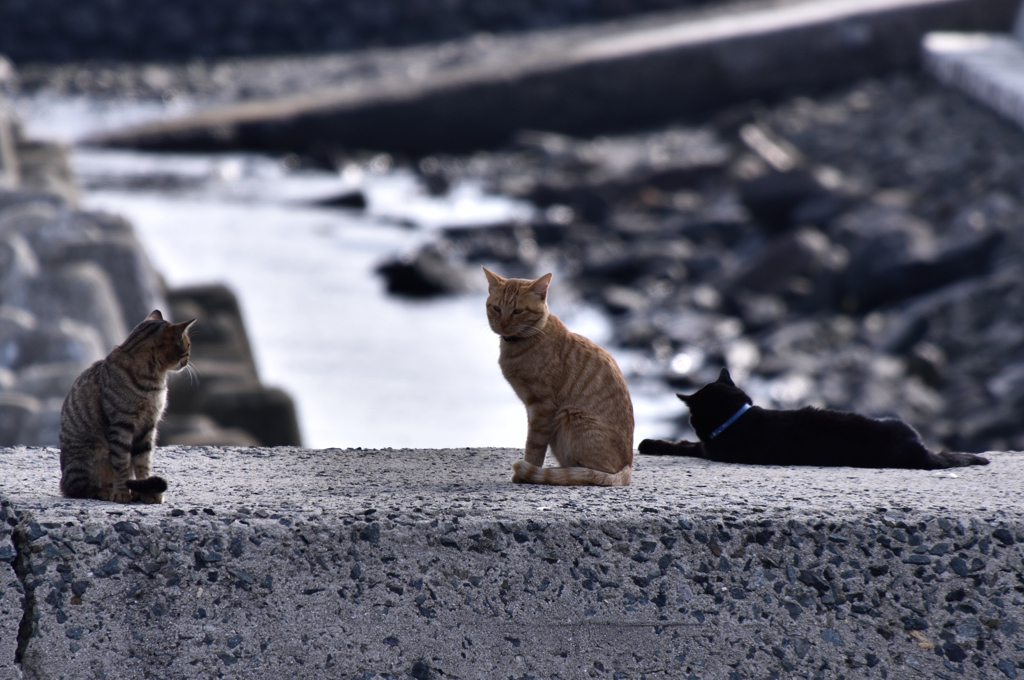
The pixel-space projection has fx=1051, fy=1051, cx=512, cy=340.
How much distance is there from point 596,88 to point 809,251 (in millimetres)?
8959

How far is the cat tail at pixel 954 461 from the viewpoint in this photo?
2.90 meters

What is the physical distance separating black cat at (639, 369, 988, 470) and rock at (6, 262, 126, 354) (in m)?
4.06

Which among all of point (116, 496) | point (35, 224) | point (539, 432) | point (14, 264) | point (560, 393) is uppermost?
point (35, 224)

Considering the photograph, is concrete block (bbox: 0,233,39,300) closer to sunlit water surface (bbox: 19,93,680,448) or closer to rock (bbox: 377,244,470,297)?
sunlit water surface (bbox: 19,93,680,448)

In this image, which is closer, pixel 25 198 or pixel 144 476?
pixel 144 476

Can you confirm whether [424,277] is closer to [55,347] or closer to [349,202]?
[349,202]

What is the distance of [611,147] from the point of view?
58.7ft

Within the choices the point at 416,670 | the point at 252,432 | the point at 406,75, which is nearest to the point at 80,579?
the point at 416,670

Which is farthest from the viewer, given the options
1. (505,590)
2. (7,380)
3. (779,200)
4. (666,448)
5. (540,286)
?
(779,200)

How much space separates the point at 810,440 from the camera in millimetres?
3039

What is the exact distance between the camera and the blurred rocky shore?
4.97 meters

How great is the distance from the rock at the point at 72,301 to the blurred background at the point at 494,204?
15 mm

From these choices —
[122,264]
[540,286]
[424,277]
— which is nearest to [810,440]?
[540,286]

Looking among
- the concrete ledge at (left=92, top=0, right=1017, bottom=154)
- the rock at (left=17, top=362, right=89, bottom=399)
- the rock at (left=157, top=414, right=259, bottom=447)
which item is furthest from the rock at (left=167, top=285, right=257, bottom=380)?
the concrete ledge at (left=92, top=0, right=1017, bottom=154)
